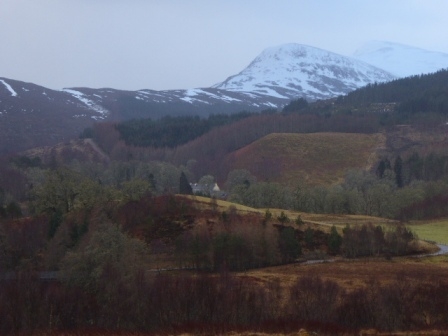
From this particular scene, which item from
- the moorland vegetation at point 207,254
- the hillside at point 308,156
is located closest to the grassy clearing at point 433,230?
the moorland vegetation at point 207,254

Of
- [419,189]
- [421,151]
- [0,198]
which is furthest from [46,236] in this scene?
[421,151]

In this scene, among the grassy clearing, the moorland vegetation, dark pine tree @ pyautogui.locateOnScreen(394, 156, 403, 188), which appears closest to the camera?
the moorland vegetation

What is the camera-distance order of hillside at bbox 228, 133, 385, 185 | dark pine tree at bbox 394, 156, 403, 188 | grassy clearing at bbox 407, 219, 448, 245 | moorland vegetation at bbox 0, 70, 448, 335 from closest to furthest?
moorland vegetation at bbox 0, 70, 448, 335, grassy clearing at bbox 407, 219, 448, 245, dark pine tree at bbox 394, 156, 403, 188, hillside at bbox 228, 133, 385, 185

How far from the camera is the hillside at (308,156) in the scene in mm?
172000

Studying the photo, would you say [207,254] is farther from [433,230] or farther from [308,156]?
[308,156]

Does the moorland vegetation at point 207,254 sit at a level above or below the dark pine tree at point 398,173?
below

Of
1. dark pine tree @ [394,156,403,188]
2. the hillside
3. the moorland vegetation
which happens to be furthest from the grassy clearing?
the hillside

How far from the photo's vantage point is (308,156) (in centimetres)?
18262

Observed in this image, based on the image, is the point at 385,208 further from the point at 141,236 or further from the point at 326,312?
the point at 326,312

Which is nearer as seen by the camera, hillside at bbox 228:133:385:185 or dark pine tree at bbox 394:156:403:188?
dark pine tree at bbox 394:156:403:188

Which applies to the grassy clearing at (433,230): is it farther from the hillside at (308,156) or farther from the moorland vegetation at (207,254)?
the hillside at (308,156)

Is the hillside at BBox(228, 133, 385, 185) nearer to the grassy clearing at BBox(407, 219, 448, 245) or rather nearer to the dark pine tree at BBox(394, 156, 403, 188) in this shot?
the dark pine tree at BBox(394, 156, 403, 188)

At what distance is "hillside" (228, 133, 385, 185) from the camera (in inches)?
6772

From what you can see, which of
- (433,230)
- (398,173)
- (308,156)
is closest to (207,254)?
(433,230)
